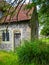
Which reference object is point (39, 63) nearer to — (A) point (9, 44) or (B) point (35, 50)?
(B) point (35, 50)

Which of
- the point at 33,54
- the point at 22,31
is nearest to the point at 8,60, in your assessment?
the point at 33,54

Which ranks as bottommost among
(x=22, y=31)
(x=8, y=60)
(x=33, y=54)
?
(x=8, y=60)

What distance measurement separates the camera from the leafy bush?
14336 mm

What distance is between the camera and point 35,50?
47.2 feet


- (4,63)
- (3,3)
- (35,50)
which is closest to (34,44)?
(35,50)

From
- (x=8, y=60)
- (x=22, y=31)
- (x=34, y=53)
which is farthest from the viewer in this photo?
(x=22, y=31)

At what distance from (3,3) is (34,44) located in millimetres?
7262

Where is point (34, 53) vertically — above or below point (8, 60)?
above

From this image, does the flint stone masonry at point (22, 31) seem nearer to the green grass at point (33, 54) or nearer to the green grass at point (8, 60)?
the green grass at point (8, 60)

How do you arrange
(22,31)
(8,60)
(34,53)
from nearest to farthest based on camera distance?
(34,53) → (8,60) → (22,31)

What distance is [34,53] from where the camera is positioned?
14.4 meters

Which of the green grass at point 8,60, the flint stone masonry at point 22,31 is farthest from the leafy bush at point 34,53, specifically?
the flint stone masonry at point 22,31

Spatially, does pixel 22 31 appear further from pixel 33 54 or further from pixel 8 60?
pixel 33 54

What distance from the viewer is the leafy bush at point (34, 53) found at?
47.0 ft
